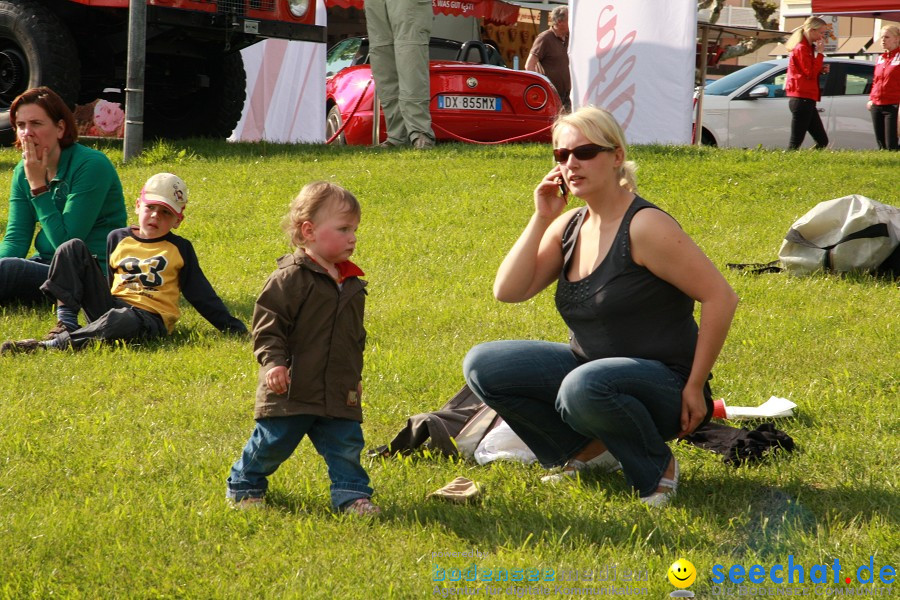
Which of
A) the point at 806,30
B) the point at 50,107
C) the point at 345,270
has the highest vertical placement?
the point at 806,30

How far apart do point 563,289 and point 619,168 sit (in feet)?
1.38

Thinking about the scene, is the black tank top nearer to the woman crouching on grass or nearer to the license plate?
the woman crouching on grass

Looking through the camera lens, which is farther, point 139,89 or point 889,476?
point 139,89

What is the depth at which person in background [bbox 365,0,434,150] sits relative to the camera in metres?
10.5

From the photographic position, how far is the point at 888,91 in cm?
1299

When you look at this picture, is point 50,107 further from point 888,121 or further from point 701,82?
point 888,121

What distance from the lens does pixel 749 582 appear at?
275 centimetres

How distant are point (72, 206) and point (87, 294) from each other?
0.58 metres

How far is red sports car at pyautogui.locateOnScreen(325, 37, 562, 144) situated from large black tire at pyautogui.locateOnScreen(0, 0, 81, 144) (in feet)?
10.9

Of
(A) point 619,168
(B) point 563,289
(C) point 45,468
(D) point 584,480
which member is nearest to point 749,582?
(D) point 584,480

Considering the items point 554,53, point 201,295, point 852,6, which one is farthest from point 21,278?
point 852,6

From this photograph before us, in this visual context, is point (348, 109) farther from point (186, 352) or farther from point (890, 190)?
point (186, 352)

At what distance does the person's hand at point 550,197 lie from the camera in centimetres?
349

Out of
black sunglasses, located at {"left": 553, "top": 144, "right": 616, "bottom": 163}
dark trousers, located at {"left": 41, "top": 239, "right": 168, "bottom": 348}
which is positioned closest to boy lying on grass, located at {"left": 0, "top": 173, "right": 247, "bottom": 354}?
dark trousers, located at {"left": 41, "top": 239, "right": 168, "bottom": 348}
